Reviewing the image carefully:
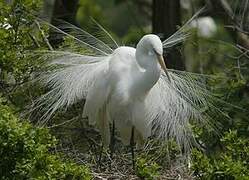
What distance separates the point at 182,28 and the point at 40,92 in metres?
0.86

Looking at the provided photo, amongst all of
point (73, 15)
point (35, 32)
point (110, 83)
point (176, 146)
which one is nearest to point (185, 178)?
point (176, 146)

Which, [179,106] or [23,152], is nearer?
[23,152]

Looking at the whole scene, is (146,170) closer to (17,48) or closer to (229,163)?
(229,163)

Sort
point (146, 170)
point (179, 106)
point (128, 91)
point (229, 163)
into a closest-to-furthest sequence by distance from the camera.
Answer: point (229, 163) → point (146, 170) → point (128, 91) → point (179, 106)

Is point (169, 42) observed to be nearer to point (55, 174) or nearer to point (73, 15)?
point (73, 15)

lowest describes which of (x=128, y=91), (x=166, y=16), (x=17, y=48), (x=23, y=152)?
(x=23, y=152)

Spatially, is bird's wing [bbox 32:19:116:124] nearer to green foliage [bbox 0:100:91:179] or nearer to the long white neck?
the long white neck

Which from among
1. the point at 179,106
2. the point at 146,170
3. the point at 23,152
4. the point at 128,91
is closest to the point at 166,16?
the point at 179,106

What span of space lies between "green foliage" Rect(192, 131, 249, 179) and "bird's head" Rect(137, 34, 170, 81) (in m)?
0.48

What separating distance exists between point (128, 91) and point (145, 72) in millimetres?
140

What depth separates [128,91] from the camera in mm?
4176

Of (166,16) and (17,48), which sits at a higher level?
(166,16)

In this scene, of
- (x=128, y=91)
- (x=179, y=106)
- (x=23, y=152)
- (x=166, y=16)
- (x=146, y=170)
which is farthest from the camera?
(x=166, y=16)

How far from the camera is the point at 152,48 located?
4023 millimetres
